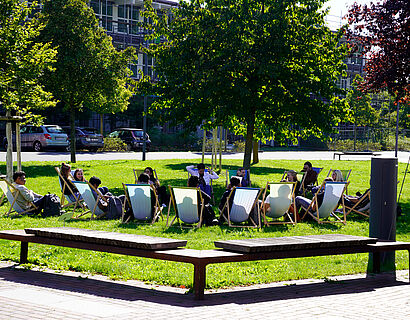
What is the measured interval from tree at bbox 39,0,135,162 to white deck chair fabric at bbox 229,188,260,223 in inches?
564

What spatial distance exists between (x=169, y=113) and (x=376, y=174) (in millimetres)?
11877

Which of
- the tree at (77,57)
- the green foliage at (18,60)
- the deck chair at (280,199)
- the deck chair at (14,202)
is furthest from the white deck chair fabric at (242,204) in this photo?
the tree at (77,57)

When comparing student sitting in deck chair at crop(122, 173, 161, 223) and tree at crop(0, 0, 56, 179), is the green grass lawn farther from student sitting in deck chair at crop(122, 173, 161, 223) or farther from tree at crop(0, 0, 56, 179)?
tree at crop(0, 0, 56, 179)

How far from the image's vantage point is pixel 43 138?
116 ft

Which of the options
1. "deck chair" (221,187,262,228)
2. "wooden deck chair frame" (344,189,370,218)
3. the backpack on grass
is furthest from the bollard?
the backpack on grass

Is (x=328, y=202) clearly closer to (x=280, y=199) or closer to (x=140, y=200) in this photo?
(x=280, y=199)

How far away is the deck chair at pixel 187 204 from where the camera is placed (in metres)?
11.4

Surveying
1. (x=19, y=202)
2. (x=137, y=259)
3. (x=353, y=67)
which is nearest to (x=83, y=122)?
(x=353, y=67)

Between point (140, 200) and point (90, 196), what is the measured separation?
1.18 m

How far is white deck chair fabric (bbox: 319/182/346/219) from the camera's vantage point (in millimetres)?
12367

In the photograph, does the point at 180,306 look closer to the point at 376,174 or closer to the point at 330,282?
the point at 330,282

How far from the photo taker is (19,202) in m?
12.6

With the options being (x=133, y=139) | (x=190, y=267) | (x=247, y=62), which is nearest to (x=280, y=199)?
(x=190, y=267)

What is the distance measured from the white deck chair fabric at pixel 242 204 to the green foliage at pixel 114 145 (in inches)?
1100
